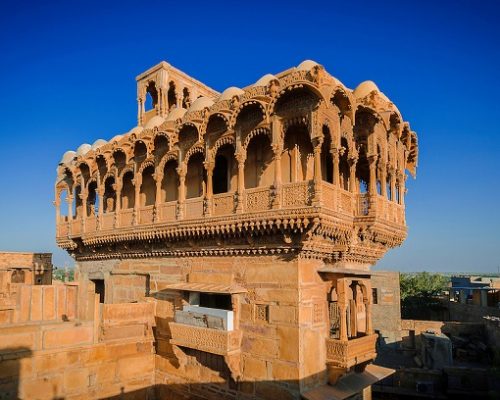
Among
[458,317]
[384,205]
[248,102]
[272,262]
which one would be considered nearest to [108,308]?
[272,262]

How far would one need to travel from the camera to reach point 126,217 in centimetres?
1306

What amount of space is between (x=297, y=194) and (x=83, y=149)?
939 centimetres

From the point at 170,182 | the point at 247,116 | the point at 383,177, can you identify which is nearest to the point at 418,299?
the point at 383,177

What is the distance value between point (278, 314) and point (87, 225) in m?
8.45

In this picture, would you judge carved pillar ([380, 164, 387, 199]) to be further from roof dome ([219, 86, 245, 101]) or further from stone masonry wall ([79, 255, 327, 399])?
roof dome ([219, 86, 245, 101])

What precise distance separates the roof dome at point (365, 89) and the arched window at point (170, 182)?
5.70m

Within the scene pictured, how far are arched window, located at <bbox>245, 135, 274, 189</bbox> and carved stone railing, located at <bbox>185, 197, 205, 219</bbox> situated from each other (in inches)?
49.5

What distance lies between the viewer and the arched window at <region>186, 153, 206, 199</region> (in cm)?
1223

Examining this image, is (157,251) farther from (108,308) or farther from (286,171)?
(286,171)

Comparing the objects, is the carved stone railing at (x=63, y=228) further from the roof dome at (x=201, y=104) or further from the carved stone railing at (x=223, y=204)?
the carved stone railing at (x=223, y=204)

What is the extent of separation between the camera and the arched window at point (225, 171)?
11258mm

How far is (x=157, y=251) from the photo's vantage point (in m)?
12.3

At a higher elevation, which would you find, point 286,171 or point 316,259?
point 286,171

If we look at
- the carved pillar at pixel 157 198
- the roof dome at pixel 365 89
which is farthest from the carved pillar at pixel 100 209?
the roof dome at pixel 365 89
